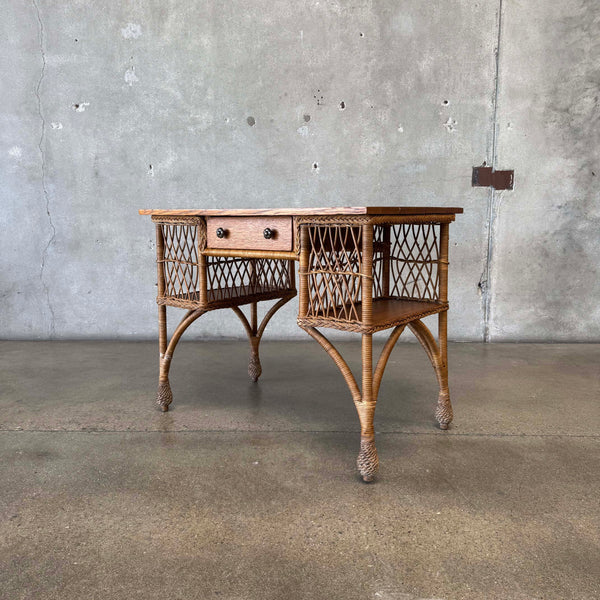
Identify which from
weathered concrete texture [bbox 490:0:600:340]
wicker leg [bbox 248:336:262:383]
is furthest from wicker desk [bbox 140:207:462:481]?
weathered concrete texture [bbox 490:0:600:340]

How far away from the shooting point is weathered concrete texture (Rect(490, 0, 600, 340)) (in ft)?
11.2

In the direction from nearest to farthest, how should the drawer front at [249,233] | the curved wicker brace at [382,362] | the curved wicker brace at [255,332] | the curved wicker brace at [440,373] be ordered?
1. the curved wicker brace at [382,362]
2. the drawer front at [249,233]
3. the curved wicker brace at [440,373]
4. the curved wicker brace at [255,332]

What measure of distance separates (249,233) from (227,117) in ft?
5.92

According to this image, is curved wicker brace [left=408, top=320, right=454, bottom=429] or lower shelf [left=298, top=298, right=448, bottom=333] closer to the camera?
lower shelf [left=298, top=298, right=448, bottom=333]

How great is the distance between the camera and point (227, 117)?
3545 millimetres

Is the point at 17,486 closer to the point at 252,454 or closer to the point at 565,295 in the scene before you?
the point at 252,454

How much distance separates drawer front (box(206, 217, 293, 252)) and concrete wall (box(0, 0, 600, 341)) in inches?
58.9

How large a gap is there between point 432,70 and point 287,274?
1.83m

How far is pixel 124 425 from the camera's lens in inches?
87.5

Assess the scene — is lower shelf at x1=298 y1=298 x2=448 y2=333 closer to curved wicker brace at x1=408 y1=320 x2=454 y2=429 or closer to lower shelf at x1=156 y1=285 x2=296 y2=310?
curved wicker brace at x1=408 y1=320 x2=454 y2=429

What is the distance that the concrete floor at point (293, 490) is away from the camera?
129cm

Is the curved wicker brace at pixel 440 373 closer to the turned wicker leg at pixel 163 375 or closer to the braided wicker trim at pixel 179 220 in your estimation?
the braided wicker trim at pixel 179 220

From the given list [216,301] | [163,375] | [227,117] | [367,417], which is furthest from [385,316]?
[227,117]

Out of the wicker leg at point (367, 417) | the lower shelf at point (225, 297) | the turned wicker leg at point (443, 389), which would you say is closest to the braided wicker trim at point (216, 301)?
the lower shelf at point (225, 297)
